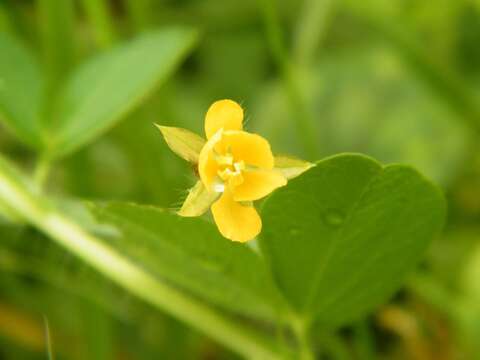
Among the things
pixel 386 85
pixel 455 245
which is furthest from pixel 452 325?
pixel 386 85

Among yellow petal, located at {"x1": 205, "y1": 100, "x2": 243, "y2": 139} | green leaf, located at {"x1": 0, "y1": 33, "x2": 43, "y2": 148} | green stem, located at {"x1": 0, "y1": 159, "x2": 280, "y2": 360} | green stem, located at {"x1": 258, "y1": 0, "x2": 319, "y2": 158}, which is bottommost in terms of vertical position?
yellow petal, located at {"x1": 205, "y1": 100, "x2": 243, "y2": 139}

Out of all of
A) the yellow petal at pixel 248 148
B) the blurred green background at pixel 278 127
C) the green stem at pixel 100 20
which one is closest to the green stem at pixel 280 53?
the blurred green background at pixel 278 127

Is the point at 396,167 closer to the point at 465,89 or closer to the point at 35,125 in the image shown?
the point at 35,125

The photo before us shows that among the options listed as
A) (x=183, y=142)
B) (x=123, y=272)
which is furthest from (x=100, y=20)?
(x=183, y=142)

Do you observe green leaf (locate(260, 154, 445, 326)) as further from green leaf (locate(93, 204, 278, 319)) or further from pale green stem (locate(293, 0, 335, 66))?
pale green stem (locate(293, 0, 335, 66))

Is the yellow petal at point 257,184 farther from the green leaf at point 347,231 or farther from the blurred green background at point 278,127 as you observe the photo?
the blurred green background at point 278,127

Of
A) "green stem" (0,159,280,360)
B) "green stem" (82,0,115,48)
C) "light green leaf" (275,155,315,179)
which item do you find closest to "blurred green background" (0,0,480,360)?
"green stem" (82,0,115,48)
